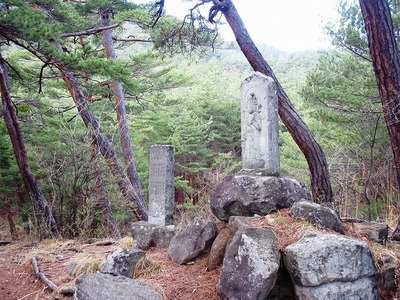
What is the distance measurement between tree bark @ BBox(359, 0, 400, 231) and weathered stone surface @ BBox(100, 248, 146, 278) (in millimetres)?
3662

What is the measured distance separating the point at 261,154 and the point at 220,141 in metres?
18.5

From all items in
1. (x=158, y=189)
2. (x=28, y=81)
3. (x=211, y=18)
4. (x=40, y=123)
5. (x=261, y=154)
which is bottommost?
(x=158, y=189)

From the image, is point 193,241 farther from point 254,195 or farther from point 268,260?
point 268,260

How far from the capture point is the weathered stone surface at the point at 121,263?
13.2 feet

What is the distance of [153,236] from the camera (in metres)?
5.41

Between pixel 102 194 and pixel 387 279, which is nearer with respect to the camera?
pixel 387 279

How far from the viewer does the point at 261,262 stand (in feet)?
10.6

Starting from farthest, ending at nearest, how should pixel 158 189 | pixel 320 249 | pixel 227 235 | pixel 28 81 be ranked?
pixel 28 81
pixel 158 189
pixel 227 235
pixel 320 249

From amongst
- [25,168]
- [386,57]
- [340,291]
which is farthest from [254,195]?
[25,168]

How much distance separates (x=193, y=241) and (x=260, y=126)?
1613 millimetres

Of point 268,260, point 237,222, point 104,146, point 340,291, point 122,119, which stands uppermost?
point 122,119

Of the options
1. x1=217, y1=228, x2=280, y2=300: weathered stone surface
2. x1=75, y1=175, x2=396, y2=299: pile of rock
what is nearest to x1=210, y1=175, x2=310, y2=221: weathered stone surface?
x1=75, y1=175, x2=396, y2=299: pile of rock

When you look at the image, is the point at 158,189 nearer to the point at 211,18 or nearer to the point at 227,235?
the point at 227,235

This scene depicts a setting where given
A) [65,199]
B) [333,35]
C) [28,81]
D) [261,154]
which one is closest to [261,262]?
[261,154]
